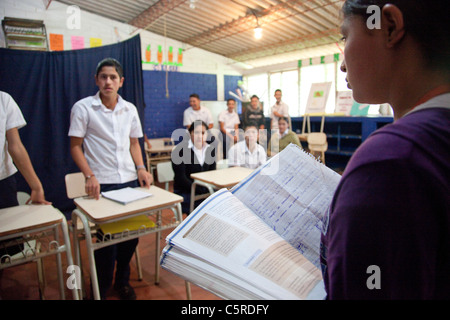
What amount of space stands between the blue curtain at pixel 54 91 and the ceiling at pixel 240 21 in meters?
2.09

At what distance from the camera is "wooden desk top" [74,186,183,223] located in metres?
1.55

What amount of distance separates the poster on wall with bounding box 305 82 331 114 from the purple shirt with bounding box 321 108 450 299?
20.7ft

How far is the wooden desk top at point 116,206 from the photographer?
1.55 m

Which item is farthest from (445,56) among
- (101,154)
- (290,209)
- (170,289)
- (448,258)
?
(170,289)

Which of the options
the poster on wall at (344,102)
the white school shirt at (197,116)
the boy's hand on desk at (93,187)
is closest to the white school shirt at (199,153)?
the boy's hand on desk at (93,187)

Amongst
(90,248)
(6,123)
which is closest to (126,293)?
(90,248)

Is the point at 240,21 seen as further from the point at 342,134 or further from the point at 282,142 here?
the point at 282,142

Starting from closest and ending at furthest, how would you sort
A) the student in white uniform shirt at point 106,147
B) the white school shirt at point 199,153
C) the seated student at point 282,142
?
1. the seated student at point 282,142
2. the student in white uniform shirt at point 106,147
3. the white school shirt at point 199,153

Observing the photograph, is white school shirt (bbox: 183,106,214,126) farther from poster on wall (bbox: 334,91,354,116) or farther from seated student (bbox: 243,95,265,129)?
poster on wall (bbox: 334,91,354,116)

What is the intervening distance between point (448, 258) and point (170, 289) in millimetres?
2157

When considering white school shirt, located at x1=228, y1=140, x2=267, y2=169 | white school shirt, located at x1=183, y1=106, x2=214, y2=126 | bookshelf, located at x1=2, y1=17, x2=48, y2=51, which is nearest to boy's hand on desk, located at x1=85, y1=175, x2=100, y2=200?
white school shirt, located at x1=228, y1=140, x2=267, y2=169

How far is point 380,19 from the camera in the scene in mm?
382

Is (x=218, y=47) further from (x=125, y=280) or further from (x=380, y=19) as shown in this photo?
(x=380, y=19)

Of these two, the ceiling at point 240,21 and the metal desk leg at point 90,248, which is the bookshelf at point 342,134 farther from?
the metal desk leg at point 90,248
